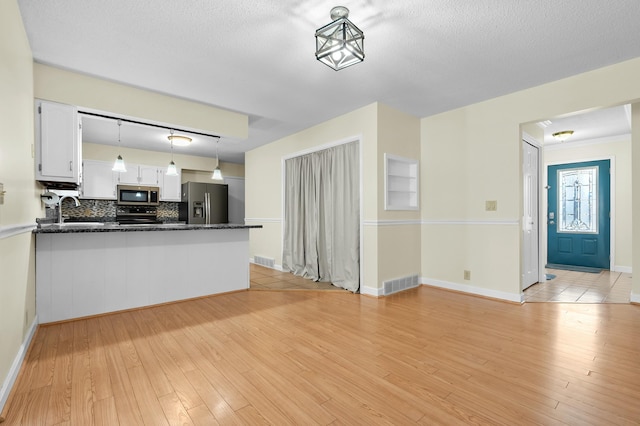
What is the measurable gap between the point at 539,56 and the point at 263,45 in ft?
8.53

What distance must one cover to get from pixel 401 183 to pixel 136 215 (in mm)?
5669

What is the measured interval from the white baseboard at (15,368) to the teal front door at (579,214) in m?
8.15

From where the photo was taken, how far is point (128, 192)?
20.9ft

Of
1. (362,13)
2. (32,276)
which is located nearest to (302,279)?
(32,276)

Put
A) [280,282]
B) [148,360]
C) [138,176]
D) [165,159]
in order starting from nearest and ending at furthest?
[148,360] < [280,282] < [138,176] < [165,159]

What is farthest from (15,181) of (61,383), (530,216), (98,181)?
(530,216)

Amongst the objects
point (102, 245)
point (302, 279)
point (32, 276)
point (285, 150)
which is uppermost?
point (285, 150)

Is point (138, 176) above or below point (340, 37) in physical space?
below

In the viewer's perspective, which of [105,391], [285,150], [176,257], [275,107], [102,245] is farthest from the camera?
[285,150]

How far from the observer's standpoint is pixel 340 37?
2.19m

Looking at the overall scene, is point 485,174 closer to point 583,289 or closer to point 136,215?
point 583,289

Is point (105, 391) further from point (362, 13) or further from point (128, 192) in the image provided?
point (128, 192)

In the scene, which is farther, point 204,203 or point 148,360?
point 204,203

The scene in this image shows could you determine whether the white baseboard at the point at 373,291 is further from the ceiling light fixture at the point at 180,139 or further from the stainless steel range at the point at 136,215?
the stainless steel range at the point at 136,215
